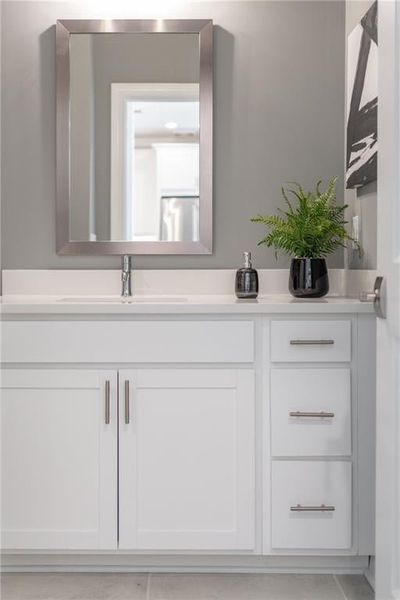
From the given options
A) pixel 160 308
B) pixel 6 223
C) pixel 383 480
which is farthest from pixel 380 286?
pixel 6 223

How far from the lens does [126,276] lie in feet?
8.21

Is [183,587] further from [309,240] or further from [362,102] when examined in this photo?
[362,102]

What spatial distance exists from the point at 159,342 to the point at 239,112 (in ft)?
3.50

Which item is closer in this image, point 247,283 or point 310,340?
point 310,340

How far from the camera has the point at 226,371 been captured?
6.63 feet

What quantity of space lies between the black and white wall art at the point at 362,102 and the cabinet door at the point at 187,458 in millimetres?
805

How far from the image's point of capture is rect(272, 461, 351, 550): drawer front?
2014 millimetres

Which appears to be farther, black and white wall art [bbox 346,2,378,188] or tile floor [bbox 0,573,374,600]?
black and white wall art [bbox 346,2,378,188]

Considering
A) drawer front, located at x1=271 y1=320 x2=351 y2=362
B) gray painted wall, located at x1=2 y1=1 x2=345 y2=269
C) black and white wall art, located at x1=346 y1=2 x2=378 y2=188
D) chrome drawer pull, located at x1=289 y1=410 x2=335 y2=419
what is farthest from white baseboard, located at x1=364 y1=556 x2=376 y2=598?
black and white wall art, located at x1=346 y1=2 x2=378 y2=188

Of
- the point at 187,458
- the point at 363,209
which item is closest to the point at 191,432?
the point at 187,458

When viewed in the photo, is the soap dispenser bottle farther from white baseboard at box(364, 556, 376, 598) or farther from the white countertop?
white baseboard at box(364, 556, 376, 598)

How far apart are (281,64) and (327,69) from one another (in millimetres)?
182

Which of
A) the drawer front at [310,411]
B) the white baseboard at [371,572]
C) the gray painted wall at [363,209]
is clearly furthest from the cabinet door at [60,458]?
the gray painted wall at [363,209]

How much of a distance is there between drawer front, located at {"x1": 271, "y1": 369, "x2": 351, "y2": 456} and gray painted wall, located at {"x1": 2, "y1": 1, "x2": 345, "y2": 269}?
673 mm
